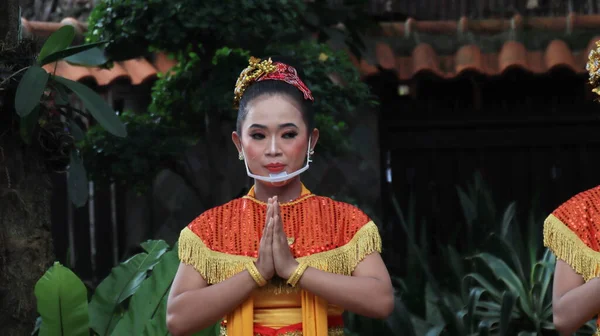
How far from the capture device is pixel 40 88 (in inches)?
155

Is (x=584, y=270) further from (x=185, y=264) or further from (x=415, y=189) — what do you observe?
(x=415, y=189)

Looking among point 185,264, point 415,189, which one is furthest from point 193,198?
point 185,264

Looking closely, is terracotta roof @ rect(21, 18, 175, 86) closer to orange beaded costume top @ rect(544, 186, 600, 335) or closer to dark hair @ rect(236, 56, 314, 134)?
dark hair @ rect(236, 56, 314, 134)

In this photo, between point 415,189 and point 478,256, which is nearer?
point 478,256

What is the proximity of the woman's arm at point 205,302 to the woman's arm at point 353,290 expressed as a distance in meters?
0.17

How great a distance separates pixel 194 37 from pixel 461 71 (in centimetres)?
177

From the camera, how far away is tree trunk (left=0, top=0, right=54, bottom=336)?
4.07 m

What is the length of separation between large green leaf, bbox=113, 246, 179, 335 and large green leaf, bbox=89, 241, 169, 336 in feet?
0.29

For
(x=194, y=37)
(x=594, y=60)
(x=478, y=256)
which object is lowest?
(x=478, y=256)

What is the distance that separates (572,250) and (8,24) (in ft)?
7.83

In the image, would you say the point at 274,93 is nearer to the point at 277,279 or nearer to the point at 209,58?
the point at 277,279

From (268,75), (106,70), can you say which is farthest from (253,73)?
(106,70)

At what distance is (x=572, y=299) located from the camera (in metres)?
2.90

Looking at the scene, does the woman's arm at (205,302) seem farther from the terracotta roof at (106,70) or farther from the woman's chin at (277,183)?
the terracotta roof at (106,70)
